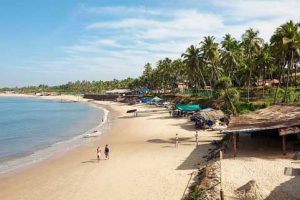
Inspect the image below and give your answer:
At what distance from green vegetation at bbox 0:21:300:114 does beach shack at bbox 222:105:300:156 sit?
1017 centimetres

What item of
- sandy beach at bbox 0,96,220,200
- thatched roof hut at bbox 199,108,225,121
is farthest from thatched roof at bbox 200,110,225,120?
sandy beach at bbox 0,96,220,200

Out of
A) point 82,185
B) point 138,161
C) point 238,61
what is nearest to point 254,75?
point 238,61

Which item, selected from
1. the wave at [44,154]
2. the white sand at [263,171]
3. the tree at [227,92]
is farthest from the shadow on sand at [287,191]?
the tree at [227,92]

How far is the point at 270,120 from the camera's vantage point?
27469 millimetres

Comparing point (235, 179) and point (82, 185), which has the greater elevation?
point (235, 179)

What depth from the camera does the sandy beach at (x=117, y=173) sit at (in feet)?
71.5

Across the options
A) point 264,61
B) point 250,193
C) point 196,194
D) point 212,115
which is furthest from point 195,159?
point 264,61

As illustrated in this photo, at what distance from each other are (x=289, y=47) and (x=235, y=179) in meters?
27.7

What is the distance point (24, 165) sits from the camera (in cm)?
3180

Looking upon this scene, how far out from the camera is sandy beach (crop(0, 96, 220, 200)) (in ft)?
71.5

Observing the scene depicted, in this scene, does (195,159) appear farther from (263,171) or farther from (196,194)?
(196,194)

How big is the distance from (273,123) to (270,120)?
4.50 feet

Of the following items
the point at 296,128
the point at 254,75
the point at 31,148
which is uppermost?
the point at 254,75

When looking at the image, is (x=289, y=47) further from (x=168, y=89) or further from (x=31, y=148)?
(x=168, y=89)
